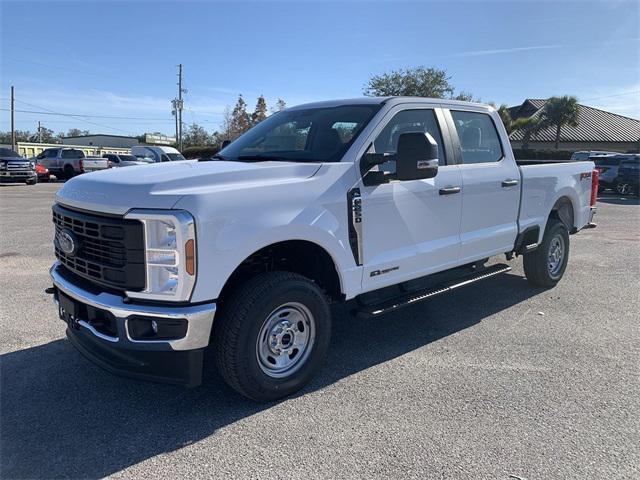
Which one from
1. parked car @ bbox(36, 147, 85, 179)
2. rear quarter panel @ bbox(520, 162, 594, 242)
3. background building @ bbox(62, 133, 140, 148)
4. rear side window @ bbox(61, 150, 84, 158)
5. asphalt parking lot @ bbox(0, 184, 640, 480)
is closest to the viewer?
asphalt parking lot @ bbox(0, 184, 640, 480)

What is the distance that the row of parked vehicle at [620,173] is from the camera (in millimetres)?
20609

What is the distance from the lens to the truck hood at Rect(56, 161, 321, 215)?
303cm

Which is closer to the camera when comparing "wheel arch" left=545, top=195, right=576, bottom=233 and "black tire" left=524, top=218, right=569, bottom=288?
"black tire" left=524, top=218, right=569, bottom=288

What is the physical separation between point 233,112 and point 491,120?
61685mm

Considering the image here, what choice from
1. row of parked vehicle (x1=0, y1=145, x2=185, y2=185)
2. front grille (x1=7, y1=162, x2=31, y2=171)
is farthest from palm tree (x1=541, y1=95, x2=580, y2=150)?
front grille (x1=7, y1=162, x2=31, y2=171)

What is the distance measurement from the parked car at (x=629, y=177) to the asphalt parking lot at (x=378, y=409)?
18069 millimetres

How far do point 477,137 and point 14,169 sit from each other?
25.2 m

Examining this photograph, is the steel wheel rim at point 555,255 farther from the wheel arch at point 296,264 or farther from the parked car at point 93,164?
the parked car at point 93,164

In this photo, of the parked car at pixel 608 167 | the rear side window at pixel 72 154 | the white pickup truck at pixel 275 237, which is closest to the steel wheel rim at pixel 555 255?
the white pickup truck at pixel 275 237

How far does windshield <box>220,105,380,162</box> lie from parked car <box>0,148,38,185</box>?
24.1 m

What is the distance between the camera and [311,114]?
15.2 feet

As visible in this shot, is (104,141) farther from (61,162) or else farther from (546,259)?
(546,259)

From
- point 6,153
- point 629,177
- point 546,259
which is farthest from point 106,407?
point 6,153

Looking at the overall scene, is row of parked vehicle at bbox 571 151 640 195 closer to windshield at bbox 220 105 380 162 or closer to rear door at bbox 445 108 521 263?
rear door at bbox 445 108 521 263
